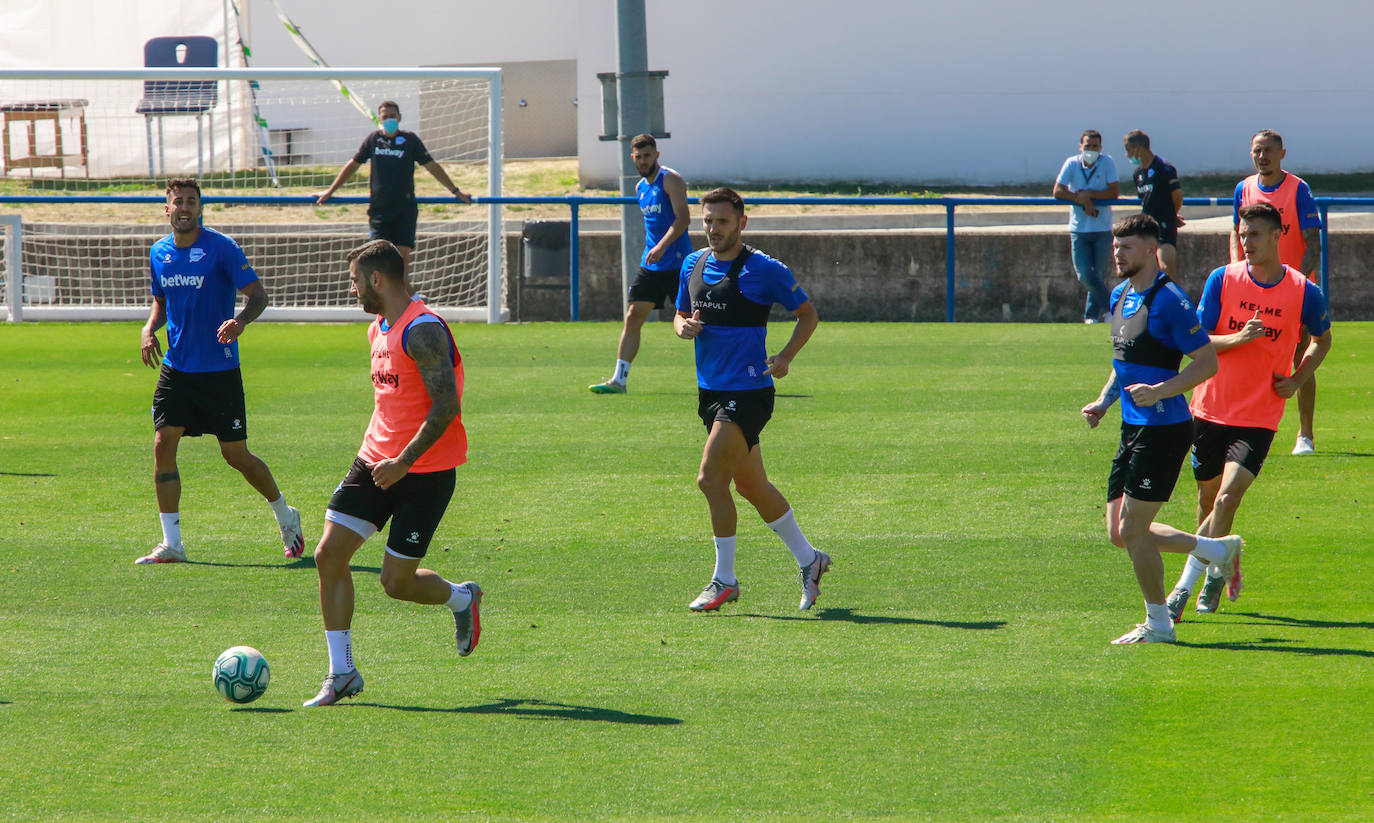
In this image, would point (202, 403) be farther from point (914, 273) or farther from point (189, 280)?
point (914, 273)

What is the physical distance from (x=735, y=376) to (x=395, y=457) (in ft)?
6.59

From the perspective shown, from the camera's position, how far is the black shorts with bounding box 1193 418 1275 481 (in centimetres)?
724

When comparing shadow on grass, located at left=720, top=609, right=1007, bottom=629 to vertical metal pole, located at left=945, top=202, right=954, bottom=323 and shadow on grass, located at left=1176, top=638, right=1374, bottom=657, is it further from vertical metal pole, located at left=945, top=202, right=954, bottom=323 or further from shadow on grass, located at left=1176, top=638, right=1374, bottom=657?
vertical metal pole, located at left=945, top=202, right=954, bottom=323

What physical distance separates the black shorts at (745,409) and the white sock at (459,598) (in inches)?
Result: 63.7

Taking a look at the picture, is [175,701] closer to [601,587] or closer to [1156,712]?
[601,587]

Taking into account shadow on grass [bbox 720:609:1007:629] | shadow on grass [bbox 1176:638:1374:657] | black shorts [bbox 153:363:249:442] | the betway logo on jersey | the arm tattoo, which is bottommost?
shadow on grass [bbox 1176:638:1374:657]

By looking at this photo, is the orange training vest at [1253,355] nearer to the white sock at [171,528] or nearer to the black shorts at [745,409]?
the black shorts at [745,409]

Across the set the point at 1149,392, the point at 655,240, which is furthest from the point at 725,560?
the point at 655,240

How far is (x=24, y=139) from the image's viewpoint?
912 inches

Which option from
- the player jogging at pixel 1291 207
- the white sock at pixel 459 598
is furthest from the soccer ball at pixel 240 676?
the player jogging at pixel 1291 207

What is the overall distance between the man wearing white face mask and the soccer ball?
48.1 feet

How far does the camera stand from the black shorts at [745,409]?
24.5 ft

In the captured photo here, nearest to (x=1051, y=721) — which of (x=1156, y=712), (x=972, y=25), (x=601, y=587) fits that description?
(x=1156, y=712)

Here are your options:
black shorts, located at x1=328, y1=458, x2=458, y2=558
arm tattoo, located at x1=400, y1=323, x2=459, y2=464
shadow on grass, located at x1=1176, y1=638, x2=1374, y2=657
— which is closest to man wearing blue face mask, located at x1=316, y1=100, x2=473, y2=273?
black shorts, located at x1=328, y1=458, x2=458, y2=558
